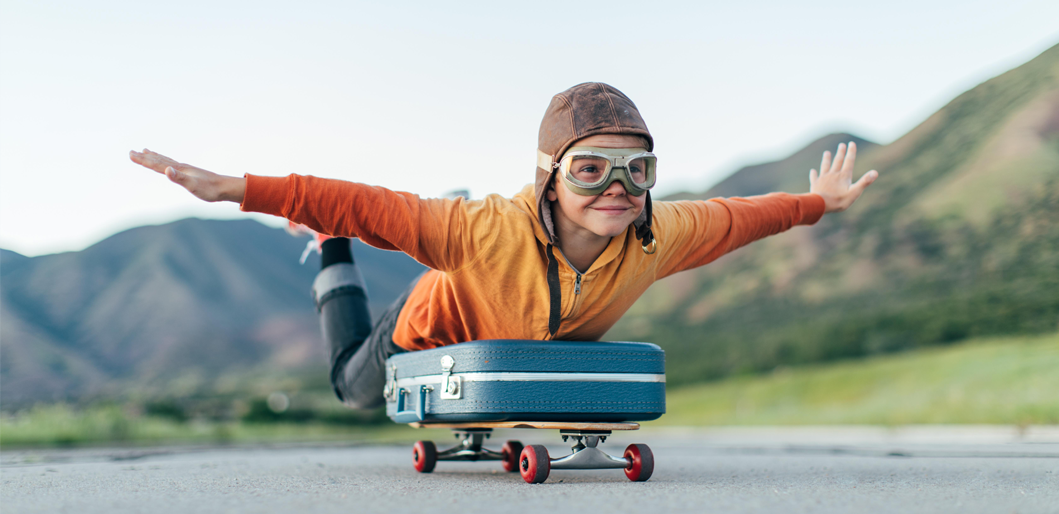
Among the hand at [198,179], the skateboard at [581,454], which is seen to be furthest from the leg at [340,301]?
the hand at [198,179]

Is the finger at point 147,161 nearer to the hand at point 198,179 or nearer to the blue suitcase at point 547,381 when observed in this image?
the hand at point 198,179

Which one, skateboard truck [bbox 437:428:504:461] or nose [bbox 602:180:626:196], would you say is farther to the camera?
skateboard truck [bbox 437:428:504:461]

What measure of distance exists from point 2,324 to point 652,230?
56.2 feet

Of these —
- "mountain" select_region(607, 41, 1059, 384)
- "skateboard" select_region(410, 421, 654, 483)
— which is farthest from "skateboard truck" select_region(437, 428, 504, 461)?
"mountain" select_region(607, 41, 1059, 384)

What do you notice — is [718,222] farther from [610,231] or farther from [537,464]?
[537,464]

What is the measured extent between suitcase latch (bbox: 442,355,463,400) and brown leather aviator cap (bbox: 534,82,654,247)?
25.6 inches

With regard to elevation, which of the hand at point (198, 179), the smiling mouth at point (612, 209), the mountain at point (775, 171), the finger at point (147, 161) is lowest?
the smiling mouth at point (612, 209)

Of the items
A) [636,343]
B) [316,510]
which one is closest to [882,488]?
[636,343]

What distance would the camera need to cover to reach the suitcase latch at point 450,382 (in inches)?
119

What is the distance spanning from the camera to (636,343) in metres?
3.12

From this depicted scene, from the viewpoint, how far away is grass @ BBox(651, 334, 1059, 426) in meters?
11.3

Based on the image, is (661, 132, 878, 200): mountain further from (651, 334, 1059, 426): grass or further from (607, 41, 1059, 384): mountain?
Answer: (651, 334, 1059, 426): grass

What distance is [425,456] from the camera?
370 cm

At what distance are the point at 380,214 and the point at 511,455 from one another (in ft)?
5.33
